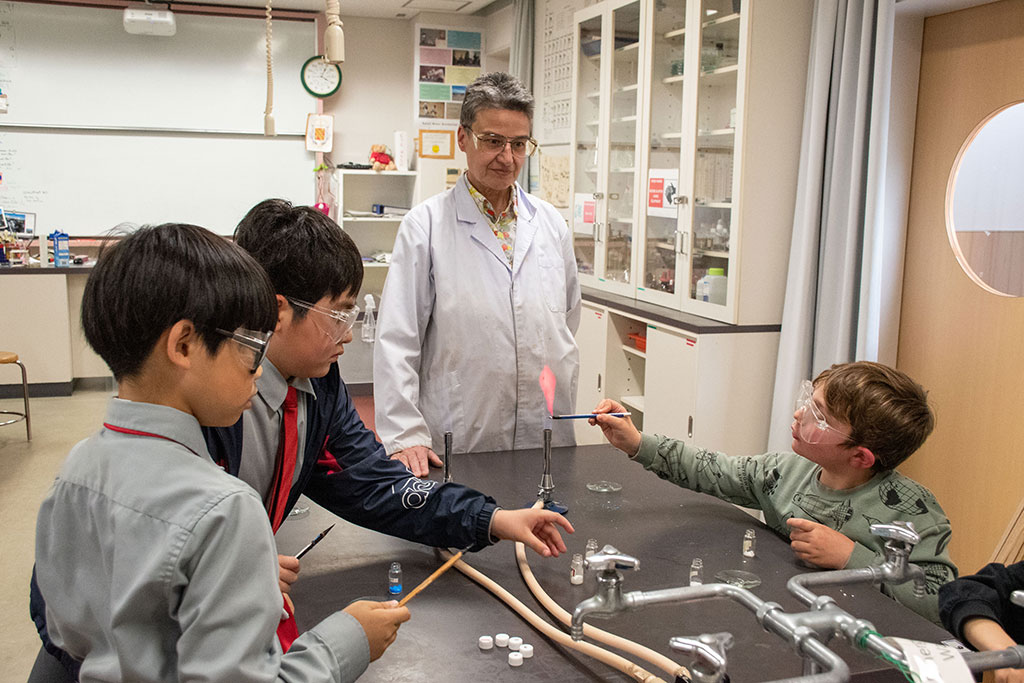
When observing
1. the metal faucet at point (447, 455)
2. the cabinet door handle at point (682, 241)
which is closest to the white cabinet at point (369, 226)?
the cabinet door handle at point (682, 241)

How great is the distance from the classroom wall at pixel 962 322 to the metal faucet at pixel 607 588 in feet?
7.35

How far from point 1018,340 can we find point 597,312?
2.02 m

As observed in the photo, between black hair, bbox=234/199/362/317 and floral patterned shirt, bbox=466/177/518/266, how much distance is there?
974 mm

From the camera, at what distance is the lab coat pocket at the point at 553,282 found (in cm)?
227

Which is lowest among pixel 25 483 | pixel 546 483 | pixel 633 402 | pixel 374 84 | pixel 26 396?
pixel 25 483

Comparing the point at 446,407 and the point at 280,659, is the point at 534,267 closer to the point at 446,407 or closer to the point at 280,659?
the point at 446,407

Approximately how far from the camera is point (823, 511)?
5.15 ft

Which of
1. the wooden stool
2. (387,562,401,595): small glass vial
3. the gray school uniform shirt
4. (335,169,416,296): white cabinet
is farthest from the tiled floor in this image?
the gray school uniform shirt

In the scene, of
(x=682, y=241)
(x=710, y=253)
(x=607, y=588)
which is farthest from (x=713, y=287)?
(x=607, y=588)

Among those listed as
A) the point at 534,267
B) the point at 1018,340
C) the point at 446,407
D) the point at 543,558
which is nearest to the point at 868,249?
the point at 1018,340

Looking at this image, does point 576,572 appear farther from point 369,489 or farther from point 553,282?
point 553,282

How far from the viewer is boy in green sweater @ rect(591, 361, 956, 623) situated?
4.66 ft

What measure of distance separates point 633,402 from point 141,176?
3.98m

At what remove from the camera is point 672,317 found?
3.59 m
